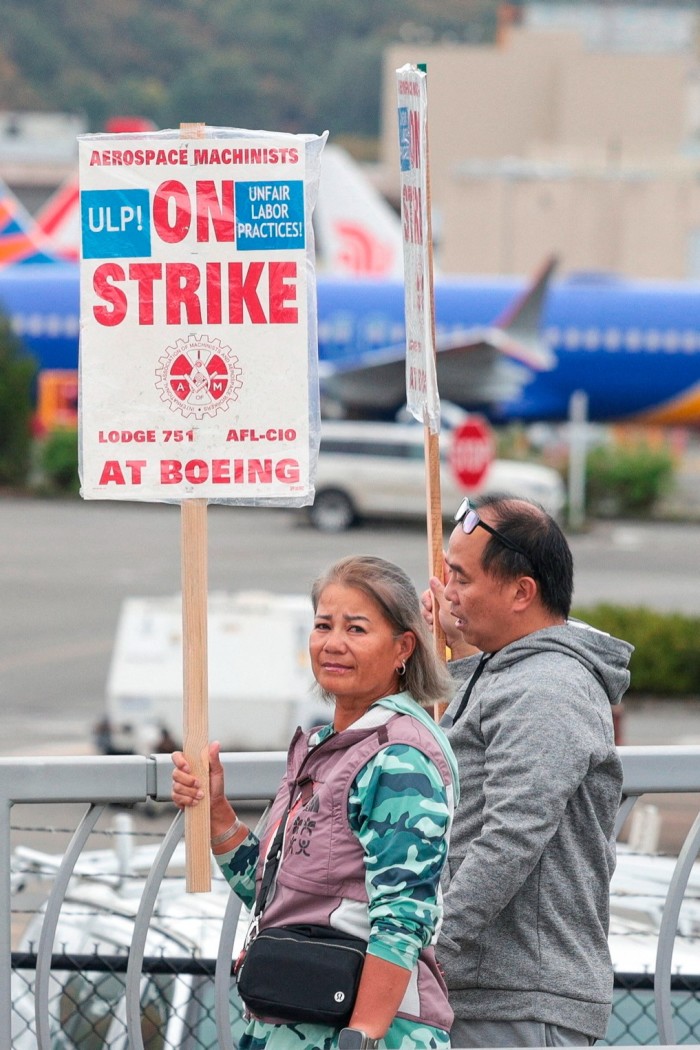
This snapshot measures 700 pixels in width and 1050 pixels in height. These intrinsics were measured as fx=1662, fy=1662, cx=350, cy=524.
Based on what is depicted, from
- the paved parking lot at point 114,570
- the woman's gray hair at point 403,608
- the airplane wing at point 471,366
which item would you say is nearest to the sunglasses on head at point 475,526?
the woman's gray hair at point 403,608

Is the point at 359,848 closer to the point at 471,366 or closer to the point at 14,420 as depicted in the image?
the point at 14,420

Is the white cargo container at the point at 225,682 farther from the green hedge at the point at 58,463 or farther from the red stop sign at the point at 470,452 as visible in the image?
the green hedge at the point at 58,463

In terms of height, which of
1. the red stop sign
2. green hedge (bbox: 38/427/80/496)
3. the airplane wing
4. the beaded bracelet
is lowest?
the beaded bracelet

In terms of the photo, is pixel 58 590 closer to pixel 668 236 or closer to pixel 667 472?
pixel 667 472

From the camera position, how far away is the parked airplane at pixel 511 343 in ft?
121

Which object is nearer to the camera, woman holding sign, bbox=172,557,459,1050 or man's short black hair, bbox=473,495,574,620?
woman holding sign, bbox=172,557,459,1050

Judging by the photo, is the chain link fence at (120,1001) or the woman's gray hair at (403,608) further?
the chain link fence at (120,1001)

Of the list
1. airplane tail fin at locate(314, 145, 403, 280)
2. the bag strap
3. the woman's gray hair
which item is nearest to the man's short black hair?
the bag strap

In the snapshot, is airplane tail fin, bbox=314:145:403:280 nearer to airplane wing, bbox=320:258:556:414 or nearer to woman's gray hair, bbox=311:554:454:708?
airplane wing, bbox=320:258:556:414

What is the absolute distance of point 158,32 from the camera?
5640 inches

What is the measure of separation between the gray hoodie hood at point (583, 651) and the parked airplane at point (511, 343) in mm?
32858

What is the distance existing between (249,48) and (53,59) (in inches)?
714

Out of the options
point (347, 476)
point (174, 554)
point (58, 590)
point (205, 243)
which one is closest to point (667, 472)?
point (347, 476)

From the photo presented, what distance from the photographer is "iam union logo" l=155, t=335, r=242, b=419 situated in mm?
3389
